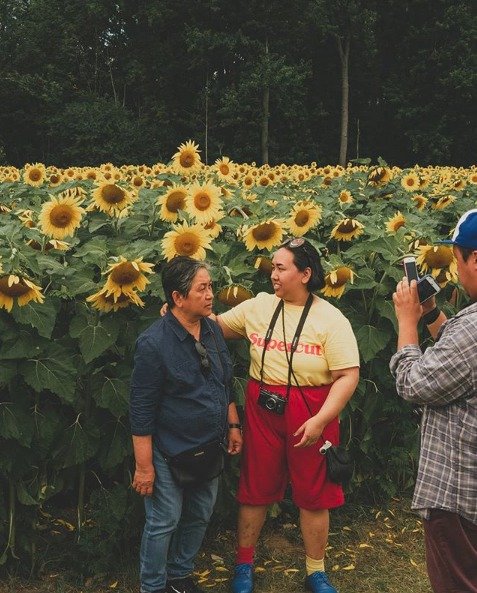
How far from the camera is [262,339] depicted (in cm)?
335

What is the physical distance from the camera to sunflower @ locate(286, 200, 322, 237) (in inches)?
170

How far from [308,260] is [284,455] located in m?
0.92

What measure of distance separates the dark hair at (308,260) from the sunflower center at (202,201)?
0.77 m

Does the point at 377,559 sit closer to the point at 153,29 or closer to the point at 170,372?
the point at 170,372

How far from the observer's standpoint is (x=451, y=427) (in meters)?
2.33

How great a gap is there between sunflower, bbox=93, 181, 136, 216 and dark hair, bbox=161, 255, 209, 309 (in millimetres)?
1009

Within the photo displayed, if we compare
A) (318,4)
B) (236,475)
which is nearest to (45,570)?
(236,475)

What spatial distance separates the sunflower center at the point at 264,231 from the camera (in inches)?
151

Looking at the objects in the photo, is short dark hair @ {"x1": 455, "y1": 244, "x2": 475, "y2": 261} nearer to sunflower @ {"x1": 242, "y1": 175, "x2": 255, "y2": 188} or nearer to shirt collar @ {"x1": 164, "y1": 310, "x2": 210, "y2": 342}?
shirt collar @ {"x1": 164, "y1": 310, "x2": 210, "y2": 342}

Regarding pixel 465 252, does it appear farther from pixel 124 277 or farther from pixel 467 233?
pixel 124 277

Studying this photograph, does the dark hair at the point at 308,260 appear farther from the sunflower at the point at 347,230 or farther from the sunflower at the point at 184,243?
the sunflower at the point at 347,230

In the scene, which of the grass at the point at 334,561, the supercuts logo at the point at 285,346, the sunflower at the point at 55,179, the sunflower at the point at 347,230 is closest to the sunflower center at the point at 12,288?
the supercuts logo at the point at 285,346

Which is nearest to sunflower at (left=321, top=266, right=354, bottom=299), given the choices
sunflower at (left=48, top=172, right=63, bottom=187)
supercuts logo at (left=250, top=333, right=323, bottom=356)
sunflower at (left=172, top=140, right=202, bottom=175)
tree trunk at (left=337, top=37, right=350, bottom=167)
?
supercuts logo at (left=250, top=333, right=323, bottom=356)

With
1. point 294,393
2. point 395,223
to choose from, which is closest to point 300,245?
point 294,393
